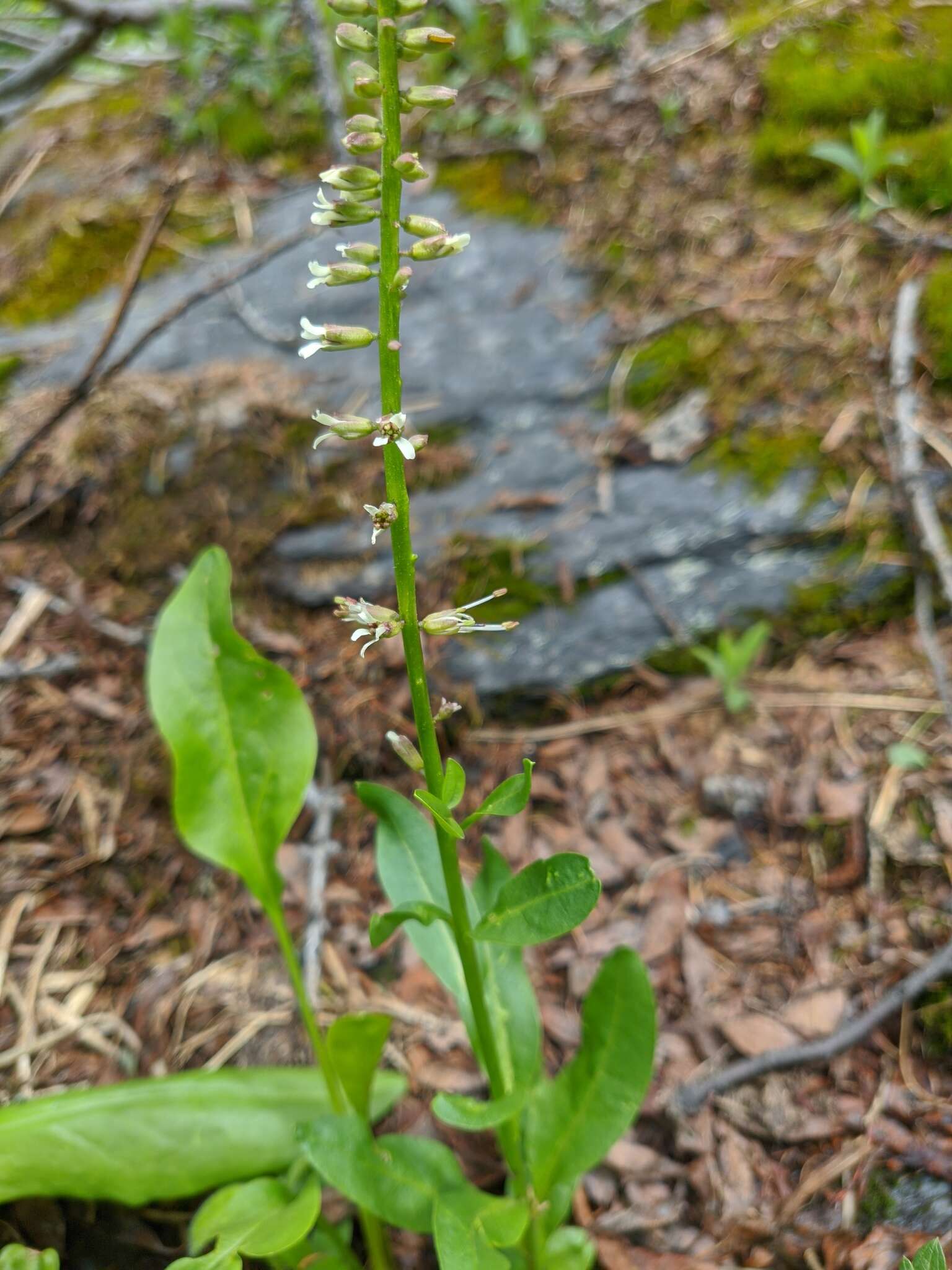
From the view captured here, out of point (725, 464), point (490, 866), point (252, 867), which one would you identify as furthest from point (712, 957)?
point (725, 464)

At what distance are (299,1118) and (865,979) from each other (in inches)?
53.9

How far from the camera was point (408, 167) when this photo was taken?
50.9 inches

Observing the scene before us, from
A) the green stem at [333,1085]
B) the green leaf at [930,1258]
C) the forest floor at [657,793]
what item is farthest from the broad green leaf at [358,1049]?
the green leaf at [930,1258]

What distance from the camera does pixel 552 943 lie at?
237cm

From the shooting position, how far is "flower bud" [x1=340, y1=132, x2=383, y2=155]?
50.4 inches

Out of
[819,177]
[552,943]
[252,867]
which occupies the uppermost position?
[819,177]

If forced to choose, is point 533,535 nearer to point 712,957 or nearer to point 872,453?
point 872,453

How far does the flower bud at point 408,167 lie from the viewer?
1282 millimetres

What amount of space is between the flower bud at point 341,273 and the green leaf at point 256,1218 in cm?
164

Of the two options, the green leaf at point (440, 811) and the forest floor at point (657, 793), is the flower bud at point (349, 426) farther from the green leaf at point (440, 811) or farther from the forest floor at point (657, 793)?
the forest floor at point (657, 793)

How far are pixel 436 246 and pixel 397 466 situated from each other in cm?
36

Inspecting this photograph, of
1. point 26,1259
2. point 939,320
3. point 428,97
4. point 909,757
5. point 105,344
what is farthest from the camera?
point 939,320

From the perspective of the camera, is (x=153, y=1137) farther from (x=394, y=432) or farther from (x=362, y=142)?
(x=362, y=142)

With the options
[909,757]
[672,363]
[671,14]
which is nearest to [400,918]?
[909,757]
